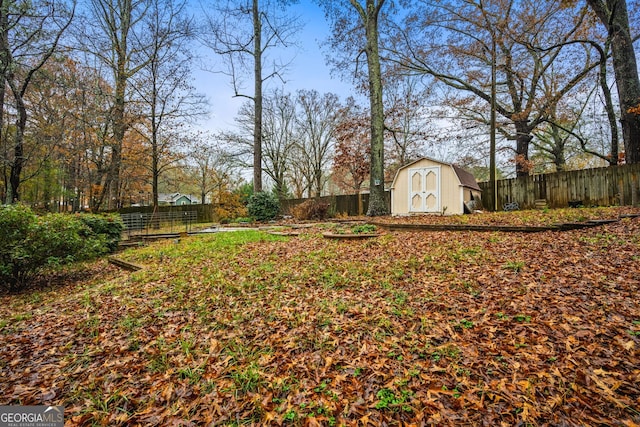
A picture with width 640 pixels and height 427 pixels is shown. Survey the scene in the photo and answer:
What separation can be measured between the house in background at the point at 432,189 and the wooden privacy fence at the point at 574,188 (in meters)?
1.62

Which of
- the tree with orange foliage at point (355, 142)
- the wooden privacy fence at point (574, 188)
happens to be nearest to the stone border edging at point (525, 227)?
the wooden privacy fence at point (574, 188)

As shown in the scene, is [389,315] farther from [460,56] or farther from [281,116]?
[281,116]

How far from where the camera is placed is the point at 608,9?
8.05 m

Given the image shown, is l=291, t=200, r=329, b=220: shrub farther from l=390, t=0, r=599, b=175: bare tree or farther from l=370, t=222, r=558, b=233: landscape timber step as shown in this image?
l=390, t=0, r=599, b=175: bare tree

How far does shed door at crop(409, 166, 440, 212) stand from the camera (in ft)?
35.7

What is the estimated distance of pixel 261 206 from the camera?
39.3 ft

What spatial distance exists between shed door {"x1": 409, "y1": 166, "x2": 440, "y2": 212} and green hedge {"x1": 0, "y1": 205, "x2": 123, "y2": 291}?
10135mm

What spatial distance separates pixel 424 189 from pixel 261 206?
22.0 ft

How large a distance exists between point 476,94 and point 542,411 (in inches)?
636

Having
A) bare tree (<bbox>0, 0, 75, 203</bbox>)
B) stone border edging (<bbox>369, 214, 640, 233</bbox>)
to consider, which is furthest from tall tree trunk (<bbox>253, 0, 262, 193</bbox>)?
stone border edging (<bbox>369, 214, 640, 233</bbox>)

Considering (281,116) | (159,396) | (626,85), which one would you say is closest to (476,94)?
(626,85)

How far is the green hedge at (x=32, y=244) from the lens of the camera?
4.75 m

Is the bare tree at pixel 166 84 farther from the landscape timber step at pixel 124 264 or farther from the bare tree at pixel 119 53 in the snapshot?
the landscape timber step at pixel 124 264

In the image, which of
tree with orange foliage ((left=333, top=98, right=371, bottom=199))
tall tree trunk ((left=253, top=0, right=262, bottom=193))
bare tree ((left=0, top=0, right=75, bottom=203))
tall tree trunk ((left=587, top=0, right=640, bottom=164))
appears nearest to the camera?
bare tree ((left=0, top=0, right=75, bottom=203))
